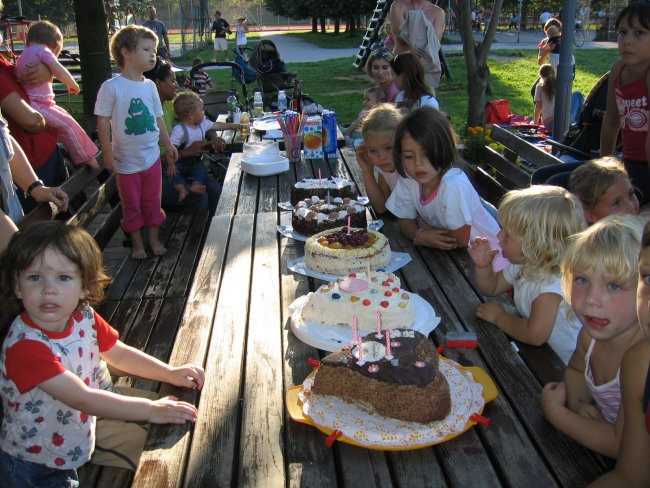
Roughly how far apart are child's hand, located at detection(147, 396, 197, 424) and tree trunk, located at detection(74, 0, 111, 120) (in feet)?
24.7

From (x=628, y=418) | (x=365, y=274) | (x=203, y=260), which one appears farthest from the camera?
(x=203, y=260)

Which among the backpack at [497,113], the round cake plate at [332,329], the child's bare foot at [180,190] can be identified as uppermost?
the round cake plate at [332,329]

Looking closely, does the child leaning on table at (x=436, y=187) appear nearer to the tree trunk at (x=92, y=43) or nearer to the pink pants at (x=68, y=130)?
the pink pants at (x=68, y=130)

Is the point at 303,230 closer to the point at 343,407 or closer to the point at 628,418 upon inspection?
the point at 343,407

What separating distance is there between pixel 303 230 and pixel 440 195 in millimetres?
710

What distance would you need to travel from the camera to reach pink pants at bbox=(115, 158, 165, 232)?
4.66 metres

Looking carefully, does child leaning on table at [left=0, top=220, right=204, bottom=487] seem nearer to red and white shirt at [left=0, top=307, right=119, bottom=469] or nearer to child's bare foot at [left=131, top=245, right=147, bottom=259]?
red and white shirt at [left=0, top=307, right=119, bottom=469]

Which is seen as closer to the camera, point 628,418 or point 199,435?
point 628,418

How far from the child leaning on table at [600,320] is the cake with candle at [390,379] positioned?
33cm

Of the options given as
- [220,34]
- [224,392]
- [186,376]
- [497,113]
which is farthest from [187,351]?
[220,34]

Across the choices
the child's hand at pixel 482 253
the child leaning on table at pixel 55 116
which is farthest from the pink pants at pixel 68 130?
the child's hand at pixel 482 253

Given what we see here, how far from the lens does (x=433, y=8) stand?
7.39 meters

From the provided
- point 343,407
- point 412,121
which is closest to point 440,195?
point 412,121

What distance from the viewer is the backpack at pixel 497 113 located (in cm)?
904
